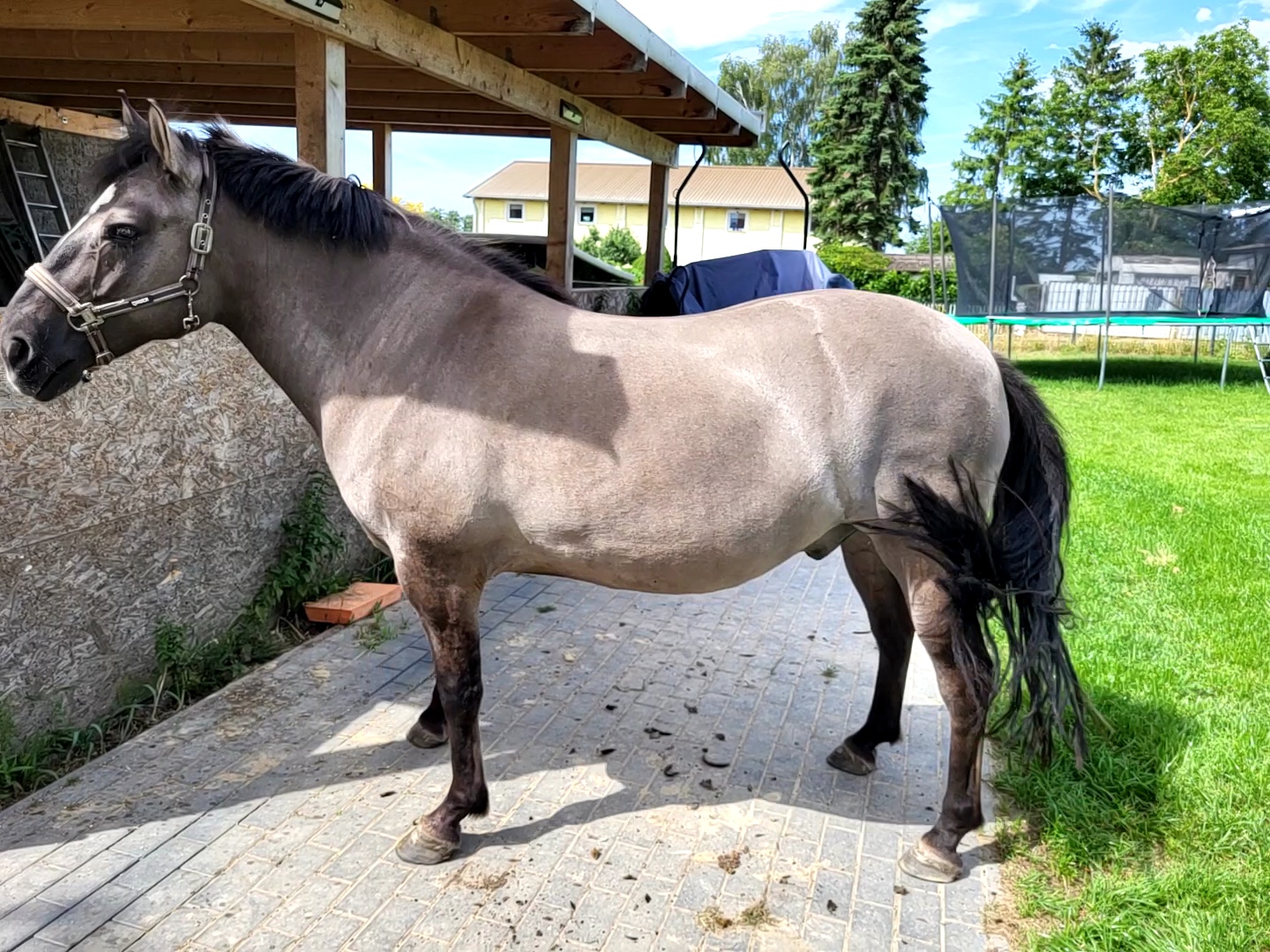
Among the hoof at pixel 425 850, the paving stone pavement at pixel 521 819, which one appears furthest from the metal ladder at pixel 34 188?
the hoof at pixel 425 850

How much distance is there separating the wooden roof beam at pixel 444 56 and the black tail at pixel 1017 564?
11.0ft

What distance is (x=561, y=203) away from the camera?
272 inches

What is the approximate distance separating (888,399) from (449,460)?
49.7 inches

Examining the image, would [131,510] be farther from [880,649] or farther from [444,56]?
[444,56]

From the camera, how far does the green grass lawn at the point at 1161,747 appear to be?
7.89 feet

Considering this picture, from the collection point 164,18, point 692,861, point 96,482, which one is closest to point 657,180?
point 164,18

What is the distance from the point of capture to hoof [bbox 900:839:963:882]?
261 cm

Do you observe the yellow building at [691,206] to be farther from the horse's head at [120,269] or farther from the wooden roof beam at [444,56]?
the horse's head at [120,269]

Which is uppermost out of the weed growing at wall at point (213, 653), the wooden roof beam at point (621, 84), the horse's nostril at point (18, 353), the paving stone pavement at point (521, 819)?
the wooden roof beam at point (621, 84)

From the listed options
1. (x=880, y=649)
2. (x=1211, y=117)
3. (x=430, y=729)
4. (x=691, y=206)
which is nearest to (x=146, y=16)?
(x=430, y=729)

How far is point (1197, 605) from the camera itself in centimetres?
461

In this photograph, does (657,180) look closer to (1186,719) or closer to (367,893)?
(1186,719)

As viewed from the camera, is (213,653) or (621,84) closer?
(213,653)

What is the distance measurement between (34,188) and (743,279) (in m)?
6.09
